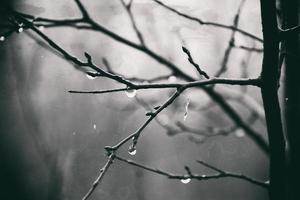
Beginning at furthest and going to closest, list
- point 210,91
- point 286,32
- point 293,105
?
point 293,105
point 210,91
point 286,32

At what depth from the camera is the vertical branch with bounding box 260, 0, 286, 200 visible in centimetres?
86

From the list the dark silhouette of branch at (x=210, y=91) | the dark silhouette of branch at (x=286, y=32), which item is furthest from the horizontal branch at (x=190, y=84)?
the dark silhouette of branch at (x=210, y=91)

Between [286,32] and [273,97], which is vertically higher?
[286,32]

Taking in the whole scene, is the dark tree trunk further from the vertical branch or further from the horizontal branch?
the horizontal branch

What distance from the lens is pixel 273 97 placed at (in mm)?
948

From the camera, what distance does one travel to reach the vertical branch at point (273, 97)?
858 mm

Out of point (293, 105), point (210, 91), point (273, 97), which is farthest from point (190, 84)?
point (293, 105)

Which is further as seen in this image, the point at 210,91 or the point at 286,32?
the point at 210,91

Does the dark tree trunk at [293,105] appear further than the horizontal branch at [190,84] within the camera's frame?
Yes

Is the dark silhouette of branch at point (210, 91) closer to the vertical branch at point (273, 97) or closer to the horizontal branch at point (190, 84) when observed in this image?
the vertical branch at point (273, 97)

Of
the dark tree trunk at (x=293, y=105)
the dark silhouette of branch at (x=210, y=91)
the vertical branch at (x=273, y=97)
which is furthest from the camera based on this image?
the dark silhouette of branch at (x=210, y=91)

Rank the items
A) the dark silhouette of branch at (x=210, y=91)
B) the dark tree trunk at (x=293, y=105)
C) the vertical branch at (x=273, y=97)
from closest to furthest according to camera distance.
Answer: the vertical branch at (x=273, y=97)
the dark tree trunk at (x=293, y=105)
the dark silhouette of branch at (x=210, y=91)

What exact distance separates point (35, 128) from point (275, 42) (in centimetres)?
384

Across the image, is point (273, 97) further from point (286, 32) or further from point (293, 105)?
point (293, 105)
